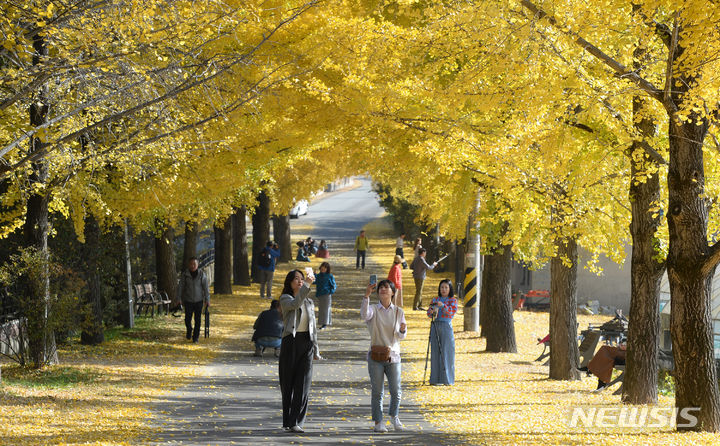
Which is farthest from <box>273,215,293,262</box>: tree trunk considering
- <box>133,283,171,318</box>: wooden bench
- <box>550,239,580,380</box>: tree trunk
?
<box>550,239,580,380</box>: tree trunk

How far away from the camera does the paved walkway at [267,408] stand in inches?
390

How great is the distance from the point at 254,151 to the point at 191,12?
6935 millimetres

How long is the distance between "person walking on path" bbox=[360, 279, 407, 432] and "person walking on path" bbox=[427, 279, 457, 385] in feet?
13.3

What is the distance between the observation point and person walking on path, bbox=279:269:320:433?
397 inches

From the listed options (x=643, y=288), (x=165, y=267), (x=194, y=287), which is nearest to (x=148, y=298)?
(x=165, y=267)

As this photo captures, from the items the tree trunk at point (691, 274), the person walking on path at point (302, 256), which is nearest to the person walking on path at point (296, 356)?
the tree trunk at point (691, 274)

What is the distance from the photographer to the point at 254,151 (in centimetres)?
1750

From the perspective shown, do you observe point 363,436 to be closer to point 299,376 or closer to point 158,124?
point 299,376

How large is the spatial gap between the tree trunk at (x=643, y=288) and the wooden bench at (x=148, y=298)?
565 inches

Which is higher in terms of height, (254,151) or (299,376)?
(254,151)

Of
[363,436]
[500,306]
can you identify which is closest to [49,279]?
[363,436]

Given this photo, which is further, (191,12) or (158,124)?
(158,124)

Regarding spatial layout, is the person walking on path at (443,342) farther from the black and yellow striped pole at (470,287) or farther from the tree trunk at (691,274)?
the black and yellow striped pole at (470,287)

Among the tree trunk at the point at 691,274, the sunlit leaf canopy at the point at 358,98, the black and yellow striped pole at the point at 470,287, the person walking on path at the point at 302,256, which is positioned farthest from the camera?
the person walking on path at the point at 302,256
